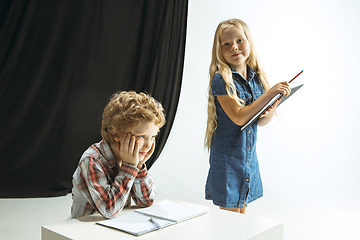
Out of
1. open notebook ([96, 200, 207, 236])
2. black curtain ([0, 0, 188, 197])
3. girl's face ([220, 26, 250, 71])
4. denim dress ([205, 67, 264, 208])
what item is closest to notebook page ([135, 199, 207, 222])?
open notebook ([96, 200, 207, 236])

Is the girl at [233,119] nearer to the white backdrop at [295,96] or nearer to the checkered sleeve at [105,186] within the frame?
the checkered sleeve at [105,186]

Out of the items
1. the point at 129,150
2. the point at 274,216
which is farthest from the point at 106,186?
the point at 274,216

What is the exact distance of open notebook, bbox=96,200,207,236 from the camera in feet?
2.39

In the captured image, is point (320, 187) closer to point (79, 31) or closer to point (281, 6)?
point (281, 6)

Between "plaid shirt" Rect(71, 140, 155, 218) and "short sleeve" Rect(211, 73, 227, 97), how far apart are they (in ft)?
1.65

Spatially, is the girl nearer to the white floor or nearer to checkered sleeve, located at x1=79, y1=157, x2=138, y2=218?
checkered sleeve, located at x1=79, y1=157, x2=138, y2=218

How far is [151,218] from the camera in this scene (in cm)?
78

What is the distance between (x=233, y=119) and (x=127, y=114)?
0.50 m

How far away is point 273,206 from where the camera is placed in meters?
2.71

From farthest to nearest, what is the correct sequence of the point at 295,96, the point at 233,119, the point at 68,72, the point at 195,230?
the point at 295,96, the point at 68,72, the point at 233,119, the point at 195,230

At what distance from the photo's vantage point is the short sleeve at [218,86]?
1.33 meters

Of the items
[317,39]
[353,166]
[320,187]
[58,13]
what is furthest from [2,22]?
[353,166]

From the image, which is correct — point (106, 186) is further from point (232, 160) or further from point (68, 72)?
point (68, 72)

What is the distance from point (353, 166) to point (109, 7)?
2687 mm
